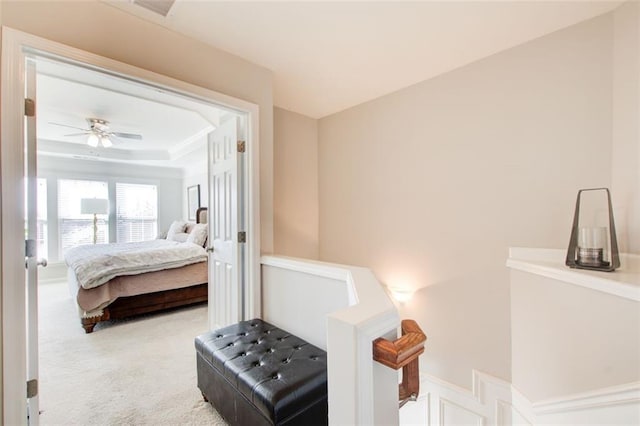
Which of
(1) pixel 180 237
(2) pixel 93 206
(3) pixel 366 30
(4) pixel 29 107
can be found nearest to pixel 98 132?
(1) pixel 180 237

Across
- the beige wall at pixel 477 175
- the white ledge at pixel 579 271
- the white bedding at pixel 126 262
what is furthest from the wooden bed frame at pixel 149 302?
the white ledge at pixel 579 271

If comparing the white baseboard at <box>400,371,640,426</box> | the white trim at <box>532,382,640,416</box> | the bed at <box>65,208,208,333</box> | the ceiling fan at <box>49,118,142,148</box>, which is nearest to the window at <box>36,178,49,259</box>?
the bed at <box>65,208,208,333</box>

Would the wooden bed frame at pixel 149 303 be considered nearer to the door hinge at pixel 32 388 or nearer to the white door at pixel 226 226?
the white door at pixel 226 226

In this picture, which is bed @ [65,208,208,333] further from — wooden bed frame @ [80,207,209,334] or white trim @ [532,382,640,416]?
white trim @ [532,382,640,416]

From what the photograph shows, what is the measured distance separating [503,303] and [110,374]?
3.31 m

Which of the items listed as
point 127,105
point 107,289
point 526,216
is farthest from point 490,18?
point 107,289

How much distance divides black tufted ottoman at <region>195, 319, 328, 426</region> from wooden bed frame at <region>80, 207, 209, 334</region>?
219cm

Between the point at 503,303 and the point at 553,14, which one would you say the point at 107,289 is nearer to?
the point at 503,303

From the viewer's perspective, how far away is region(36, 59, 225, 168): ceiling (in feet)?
8.40

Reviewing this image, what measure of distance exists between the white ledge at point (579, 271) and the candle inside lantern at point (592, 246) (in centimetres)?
8

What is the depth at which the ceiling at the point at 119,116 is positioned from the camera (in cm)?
256

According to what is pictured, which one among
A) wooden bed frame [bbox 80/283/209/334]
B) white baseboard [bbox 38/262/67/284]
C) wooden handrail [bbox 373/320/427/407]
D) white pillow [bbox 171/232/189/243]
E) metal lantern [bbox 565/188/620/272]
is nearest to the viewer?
wooden handrail [bbox 373/320/427/407]

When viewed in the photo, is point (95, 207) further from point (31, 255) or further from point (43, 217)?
point (31, 255)

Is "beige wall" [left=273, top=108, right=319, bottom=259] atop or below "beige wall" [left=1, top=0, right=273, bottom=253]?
below
